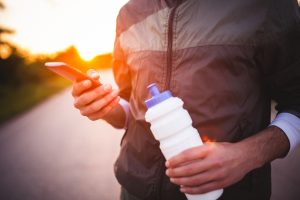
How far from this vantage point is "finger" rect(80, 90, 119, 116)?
1.42m

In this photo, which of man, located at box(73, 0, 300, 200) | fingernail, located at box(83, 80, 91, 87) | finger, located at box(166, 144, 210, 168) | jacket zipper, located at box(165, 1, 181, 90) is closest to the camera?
finger, located at box(166, 144, 210, 168)

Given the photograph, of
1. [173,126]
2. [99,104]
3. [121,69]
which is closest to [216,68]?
[173,126]

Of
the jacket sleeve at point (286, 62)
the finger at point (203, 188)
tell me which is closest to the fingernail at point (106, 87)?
the finger at point (203, 188)

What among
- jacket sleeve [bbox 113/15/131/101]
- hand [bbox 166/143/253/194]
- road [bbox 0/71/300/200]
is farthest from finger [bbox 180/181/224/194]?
road [bbox 0/71/300/200]

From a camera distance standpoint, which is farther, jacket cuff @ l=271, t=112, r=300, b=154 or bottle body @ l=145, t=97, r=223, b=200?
jacket cuff @ l=271, t=112, r=300, b=154

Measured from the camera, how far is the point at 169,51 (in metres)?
1.44

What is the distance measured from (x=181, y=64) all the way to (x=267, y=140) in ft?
1.84

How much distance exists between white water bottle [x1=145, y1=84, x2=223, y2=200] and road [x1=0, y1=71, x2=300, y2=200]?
2.94 m

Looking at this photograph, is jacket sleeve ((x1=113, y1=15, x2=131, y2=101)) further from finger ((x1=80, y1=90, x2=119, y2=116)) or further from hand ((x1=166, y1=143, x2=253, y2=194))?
hand ((x1=166, y1=143, x2=253, y2=194))

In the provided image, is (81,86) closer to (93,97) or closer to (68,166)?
(93,97)

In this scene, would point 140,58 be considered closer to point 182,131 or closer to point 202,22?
point 202,22

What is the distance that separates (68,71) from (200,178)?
2.42 ft

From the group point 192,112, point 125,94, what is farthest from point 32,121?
point 192,112

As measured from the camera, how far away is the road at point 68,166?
4.28m
